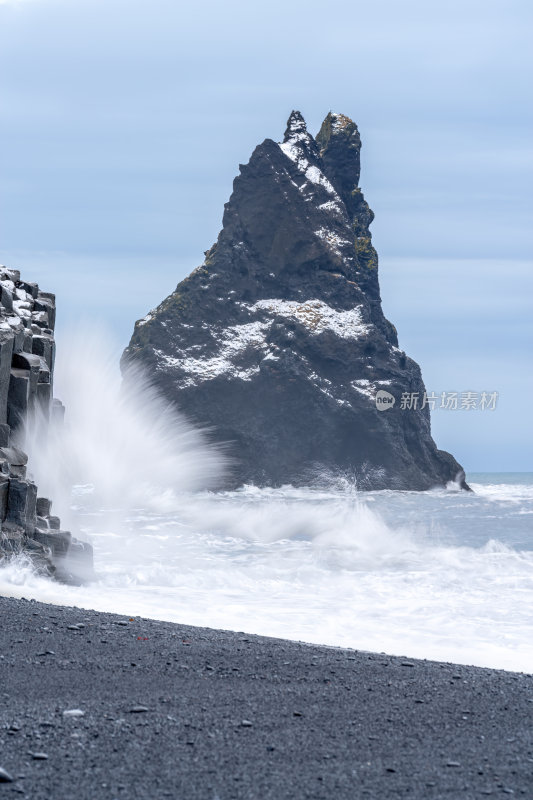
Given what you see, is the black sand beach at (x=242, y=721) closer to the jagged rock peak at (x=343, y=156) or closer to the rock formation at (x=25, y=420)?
the rock formation at (x=25, y=420)

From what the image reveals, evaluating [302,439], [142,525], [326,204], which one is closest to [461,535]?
[142,525]

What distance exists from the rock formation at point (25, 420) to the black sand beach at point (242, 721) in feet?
16.8

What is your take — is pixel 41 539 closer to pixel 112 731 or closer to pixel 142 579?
pixel 142 579

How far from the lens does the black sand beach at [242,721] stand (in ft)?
11.9

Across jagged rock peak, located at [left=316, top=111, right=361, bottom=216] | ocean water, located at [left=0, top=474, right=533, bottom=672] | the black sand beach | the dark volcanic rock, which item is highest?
jagged rock peak, located at [left=316, top=111, right=361, bottom=216]

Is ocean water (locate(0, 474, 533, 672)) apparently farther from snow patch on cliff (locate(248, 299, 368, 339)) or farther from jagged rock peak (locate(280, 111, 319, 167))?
jagged rock peak (locate(280, 111, 319, 167))

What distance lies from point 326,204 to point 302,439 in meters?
27.0

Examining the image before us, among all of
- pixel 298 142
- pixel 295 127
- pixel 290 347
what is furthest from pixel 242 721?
pixel 295 127

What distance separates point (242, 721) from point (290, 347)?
243ft

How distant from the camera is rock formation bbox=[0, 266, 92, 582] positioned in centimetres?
1173

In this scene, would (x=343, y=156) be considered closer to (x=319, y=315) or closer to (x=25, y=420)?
(x=319, y=315)

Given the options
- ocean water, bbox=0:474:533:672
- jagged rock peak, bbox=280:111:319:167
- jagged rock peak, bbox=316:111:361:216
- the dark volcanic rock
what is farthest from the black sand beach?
jagged rock peak, bbox=316:111:361:216

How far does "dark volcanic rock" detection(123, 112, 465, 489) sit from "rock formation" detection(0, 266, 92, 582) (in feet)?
180

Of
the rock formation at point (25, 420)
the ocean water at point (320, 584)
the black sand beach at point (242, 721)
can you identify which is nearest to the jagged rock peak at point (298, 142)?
the ocean water at point (320, 584)
